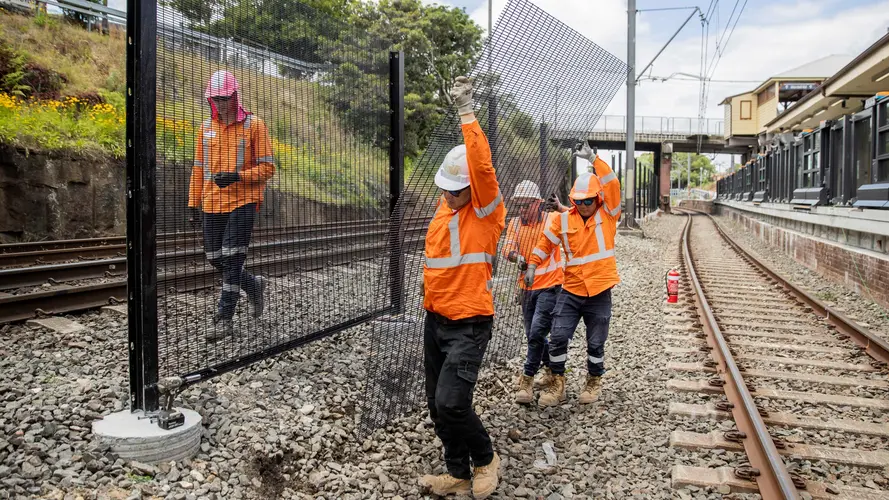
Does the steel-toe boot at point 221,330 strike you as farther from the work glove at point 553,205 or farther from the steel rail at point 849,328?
the steel rail at point 849,328

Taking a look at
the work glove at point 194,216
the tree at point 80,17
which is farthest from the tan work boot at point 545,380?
the tree at point 80,17

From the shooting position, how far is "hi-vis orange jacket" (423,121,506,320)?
3.64 meters

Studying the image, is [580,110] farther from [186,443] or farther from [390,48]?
[186,443]

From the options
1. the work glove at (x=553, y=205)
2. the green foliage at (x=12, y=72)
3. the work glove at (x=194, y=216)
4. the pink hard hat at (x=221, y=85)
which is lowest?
the work glove at (x=194, y=216)

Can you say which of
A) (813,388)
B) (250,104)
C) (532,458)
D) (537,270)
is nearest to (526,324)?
(537,270)

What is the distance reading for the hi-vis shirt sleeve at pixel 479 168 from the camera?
3.41 meters

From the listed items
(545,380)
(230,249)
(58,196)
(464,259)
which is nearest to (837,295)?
(545,380)

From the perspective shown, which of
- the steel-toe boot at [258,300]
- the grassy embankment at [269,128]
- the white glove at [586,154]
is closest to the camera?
the grassy embankment at [269,128]

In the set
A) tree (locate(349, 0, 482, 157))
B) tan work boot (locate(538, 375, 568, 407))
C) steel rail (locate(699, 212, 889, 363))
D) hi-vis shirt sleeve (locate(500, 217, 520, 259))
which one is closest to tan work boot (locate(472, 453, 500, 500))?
tan work boot (locate(538, 375, 568, 407))

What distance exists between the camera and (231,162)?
454 cm

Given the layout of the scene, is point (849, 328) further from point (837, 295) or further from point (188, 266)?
point (188, 266)

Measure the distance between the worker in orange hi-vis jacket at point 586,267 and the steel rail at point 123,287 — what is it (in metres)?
1.30

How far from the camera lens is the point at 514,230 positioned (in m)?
5.68

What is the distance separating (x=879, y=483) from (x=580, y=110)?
11.5 ft
